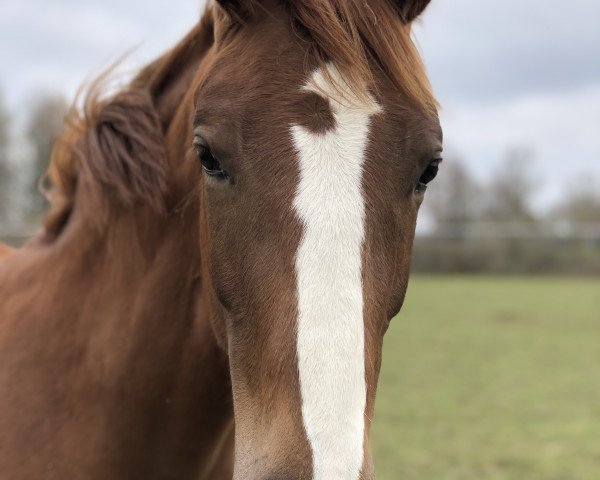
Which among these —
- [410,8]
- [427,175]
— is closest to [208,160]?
[427,175]

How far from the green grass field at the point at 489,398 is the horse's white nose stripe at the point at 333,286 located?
4.73 m

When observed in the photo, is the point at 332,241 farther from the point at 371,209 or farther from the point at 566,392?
the point at 566,392

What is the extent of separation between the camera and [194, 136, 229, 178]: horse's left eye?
5.41 ft

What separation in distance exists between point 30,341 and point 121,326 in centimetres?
34

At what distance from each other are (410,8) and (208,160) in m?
0.79

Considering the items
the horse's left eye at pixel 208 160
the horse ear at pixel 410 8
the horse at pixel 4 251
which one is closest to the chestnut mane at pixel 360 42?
the horse ear at pixel 410 8

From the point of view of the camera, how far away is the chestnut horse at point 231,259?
1446 millimetres

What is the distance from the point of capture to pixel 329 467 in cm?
132

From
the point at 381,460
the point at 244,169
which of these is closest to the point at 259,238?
the point at 244,169

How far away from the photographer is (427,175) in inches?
69.3

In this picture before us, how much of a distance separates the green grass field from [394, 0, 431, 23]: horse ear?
464 centimetres

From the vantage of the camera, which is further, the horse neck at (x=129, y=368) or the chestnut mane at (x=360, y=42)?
→ the horse neck at (x=129, y=368)

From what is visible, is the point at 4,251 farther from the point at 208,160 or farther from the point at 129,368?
the point at 208,160

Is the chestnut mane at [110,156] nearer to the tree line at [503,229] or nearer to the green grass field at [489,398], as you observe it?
the green grass field at [489,398]
